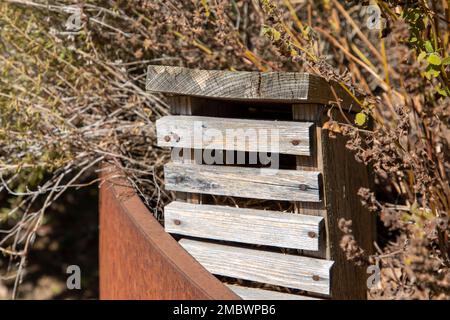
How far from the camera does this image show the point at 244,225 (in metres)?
2.42

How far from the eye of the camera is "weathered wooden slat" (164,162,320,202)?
2.29 metres

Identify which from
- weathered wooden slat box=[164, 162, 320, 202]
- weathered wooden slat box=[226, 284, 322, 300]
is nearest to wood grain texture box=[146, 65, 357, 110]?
weathered wooden slat box=[164, 162, 320, 202]

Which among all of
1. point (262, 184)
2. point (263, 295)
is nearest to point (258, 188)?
point (262, 184)

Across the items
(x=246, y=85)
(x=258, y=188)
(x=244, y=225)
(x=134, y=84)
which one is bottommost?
(x=244, y=225)

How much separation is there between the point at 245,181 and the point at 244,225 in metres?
0.16

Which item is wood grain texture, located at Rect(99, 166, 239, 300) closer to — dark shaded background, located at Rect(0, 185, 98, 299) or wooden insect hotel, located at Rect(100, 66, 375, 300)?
wooden insect hotel, located at Rect(100, 66, 375, 300)

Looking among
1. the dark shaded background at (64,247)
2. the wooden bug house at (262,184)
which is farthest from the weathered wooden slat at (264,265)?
the dark shaded background at (64,247)

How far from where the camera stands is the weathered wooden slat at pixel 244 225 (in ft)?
7.55

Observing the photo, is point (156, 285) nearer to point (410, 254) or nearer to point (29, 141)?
point (410, 254)

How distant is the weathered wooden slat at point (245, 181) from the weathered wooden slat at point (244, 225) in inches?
2.6

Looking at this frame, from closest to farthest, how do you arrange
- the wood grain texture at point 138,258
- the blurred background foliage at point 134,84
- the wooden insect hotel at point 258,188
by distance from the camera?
the wood grain texture at point 138,258 < the wooden insect hotel at point 258,188 < the blurred background foliage at point 134,84

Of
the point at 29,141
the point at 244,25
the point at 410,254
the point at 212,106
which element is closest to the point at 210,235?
the point at 212,106

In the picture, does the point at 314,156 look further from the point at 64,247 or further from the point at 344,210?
the point at 64,247

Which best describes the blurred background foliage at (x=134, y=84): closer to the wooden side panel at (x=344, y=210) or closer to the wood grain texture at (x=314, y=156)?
the wooden side panel at (x=344, y=210)
